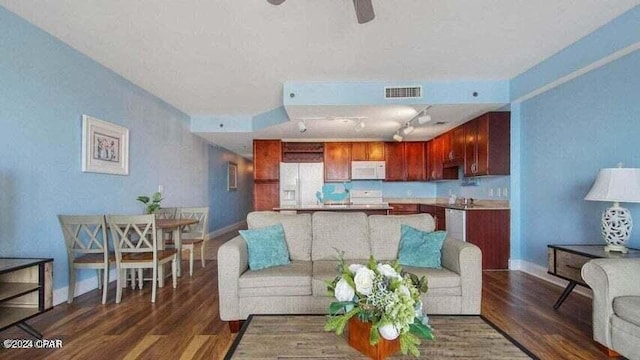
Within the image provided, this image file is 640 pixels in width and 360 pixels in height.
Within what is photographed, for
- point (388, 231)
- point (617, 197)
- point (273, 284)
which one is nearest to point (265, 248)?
point (273, 284)

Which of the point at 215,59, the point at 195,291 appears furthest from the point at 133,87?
the point at 195,291

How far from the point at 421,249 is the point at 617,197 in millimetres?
1492

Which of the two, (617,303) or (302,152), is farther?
(302,152)

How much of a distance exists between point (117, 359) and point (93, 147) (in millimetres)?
2369

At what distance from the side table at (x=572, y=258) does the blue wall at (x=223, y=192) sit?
6214 millimetres

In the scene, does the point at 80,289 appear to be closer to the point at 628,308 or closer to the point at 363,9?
the point at 363,9

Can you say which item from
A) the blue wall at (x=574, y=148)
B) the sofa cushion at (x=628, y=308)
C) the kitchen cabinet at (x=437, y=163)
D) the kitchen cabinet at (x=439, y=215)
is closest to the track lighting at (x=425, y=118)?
the blue wall at (x=574, y=148)

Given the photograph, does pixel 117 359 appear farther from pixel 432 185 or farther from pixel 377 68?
pixel 432 185

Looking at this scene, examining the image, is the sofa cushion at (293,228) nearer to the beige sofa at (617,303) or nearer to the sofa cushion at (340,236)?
the sofa cushion at (340,236)

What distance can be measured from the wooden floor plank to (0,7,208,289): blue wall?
668 millimetres

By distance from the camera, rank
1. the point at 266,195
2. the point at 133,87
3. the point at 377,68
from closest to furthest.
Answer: the point at 377,68 → the point at 133,87 → the point at 266,195

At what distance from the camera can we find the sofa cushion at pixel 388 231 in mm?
2875

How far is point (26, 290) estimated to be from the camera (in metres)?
2.09

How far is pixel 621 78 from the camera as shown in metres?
2.88
